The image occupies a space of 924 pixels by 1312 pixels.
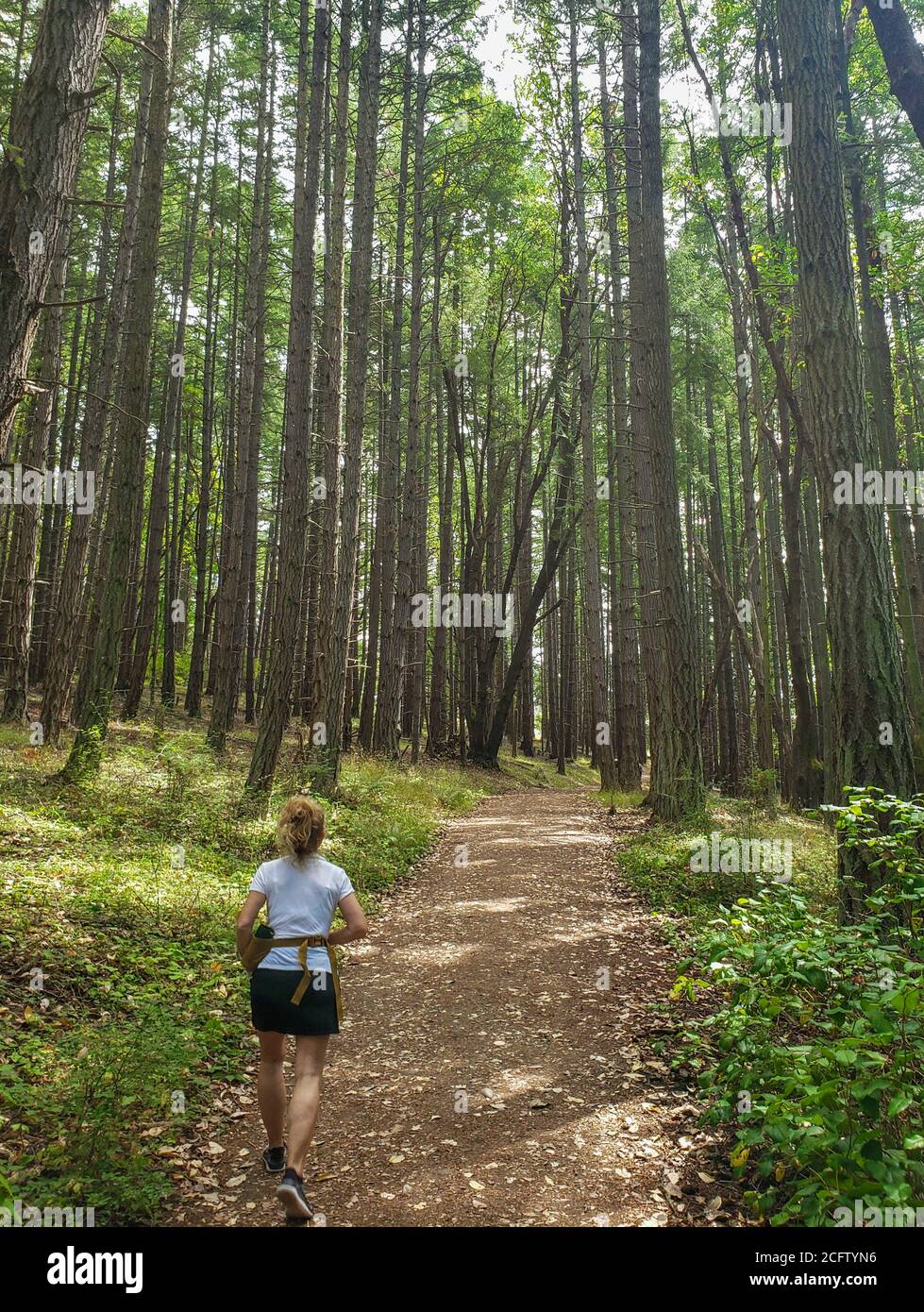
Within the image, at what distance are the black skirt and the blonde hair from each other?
0.53m

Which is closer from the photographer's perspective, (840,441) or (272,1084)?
(272,1084)

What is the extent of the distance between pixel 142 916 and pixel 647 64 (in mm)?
13448

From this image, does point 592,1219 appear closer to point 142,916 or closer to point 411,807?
point 142,916

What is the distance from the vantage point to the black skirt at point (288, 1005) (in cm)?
335

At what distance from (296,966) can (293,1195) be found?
35.0 inches

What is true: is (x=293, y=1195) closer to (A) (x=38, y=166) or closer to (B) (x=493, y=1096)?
(B) (x=493, y=1096)

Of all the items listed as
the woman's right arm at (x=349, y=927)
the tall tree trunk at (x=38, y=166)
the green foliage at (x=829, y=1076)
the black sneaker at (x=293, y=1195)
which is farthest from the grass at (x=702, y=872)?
the tall tree trunk at (x=38, y=166)

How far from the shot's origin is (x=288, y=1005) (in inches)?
132

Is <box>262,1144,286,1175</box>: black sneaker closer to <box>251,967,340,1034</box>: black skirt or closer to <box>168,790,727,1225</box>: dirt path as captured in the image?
<box>168,790,727,1225</box>: dirt path

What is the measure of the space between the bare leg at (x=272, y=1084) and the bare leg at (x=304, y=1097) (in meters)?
0.13

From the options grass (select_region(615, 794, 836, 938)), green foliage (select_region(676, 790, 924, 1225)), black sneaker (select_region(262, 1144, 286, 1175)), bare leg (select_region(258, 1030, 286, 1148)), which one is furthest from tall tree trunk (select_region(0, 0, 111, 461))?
grass (select_region(615, 794, 836, 938))

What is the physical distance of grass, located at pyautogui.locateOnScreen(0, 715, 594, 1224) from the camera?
3.57 meters

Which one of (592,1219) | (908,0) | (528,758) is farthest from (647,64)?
(528,758)

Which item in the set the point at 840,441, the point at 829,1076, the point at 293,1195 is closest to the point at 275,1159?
the point at 293,1195
